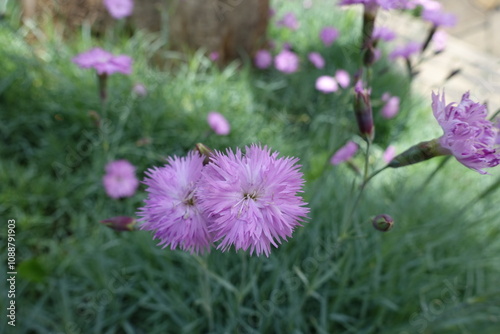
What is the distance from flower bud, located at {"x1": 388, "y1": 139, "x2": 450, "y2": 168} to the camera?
2.16 feet

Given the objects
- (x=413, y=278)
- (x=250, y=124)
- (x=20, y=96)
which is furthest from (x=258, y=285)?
(x=20, y=96)

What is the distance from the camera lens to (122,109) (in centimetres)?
190

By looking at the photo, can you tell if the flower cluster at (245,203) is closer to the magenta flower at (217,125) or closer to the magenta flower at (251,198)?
the magenta flower at (251,198)

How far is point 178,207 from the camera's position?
59 cm

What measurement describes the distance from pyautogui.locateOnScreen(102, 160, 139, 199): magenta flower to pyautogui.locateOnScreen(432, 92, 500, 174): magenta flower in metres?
1.19

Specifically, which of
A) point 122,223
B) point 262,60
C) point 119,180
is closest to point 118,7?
point 262,60

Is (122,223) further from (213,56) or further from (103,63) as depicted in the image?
(213,56)

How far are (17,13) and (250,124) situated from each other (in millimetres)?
1619

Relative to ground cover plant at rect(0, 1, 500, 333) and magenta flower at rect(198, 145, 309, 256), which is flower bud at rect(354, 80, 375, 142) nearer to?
ground cover plant at rect(0, 1, 500, 333)

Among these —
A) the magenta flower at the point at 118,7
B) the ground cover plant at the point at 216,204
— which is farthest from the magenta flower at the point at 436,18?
the magenta flower at the point at 118,7

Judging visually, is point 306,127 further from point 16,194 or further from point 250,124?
point 16,194

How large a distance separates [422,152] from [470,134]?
86mm

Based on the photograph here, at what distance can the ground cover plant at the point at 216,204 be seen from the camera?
4.01 feet

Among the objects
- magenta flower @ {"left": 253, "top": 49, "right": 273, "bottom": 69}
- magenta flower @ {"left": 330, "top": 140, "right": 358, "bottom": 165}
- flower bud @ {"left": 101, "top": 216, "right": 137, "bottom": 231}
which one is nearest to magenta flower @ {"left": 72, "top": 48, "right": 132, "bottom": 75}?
flower bud @ {"left": 101, "top": 216, "right": 137, "bottom": 231}
